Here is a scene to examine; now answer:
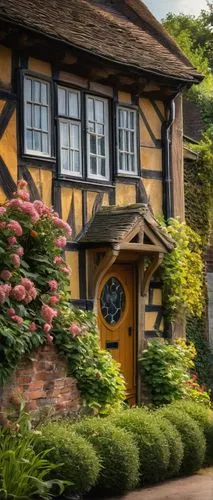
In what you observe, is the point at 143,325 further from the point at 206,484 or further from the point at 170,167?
the point at 206,484

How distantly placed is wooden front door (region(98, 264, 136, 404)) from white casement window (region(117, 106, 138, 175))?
1503mm

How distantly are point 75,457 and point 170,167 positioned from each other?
6519mm

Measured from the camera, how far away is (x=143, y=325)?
14.4 metres

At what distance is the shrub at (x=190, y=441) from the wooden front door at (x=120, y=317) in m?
2.05

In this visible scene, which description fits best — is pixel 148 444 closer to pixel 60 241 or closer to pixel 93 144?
pixel 60 241

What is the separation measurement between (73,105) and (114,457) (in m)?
5.30

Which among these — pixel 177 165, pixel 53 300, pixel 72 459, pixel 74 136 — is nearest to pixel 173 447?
pixel 72 459

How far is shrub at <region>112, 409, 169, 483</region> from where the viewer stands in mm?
10945

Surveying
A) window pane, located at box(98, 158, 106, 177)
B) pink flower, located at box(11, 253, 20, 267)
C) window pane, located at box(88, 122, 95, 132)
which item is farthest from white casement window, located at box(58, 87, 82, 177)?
pink flower, located at box(11, 253, 20, 267)

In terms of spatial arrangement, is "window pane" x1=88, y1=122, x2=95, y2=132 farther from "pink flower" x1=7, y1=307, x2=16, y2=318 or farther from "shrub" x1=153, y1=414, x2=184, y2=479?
"shrub" x1=153, y1=414, x2=184, y2=479

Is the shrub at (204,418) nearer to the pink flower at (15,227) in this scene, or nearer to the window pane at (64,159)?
the pink flower at (15,227)

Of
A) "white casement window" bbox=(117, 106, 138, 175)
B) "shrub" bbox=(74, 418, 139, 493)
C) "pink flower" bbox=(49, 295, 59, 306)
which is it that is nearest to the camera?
"shrub" bbox=(74, 418, 139, 493)

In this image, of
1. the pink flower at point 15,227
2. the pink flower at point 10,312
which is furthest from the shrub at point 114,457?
the pink flower at point 15,227

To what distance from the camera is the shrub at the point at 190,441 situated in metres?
11.8
